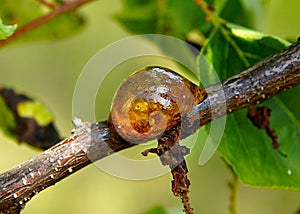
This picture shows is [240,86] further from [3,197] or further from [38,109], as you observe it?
[38,109]

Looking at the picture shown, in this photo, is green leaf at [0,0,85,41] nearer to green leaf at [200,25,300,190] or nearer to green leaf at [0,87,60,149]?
green leaf at [0,87,60,149]

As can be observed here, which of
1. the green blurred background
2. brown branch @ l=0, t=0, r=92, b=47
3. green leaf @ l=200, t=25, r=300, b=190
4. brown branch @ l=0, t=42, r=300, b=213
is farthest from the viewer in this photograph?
the green blurred background

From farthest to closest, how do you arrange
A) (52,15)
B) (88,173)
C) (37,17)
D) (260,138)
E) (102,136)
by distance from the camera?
(88,173)
(37,17)
(52,15)
(260,138)
(102,136)

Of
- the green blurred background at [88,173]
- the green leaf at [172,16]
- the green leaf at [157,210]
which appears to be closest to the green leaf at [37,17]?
the green leaf at [172,16]

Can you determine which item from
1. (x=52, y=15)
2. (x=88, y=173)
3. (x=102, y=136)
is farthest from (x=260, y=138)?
(x=88, y=173)

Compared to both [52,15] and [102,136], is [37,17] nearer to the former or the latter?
[52,15]

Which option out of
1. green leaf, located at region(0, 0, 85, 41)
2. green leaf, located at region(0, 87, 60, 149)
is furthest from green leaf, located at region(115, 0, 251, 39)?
green leaf, located at region(0, 87, 60, 149)
